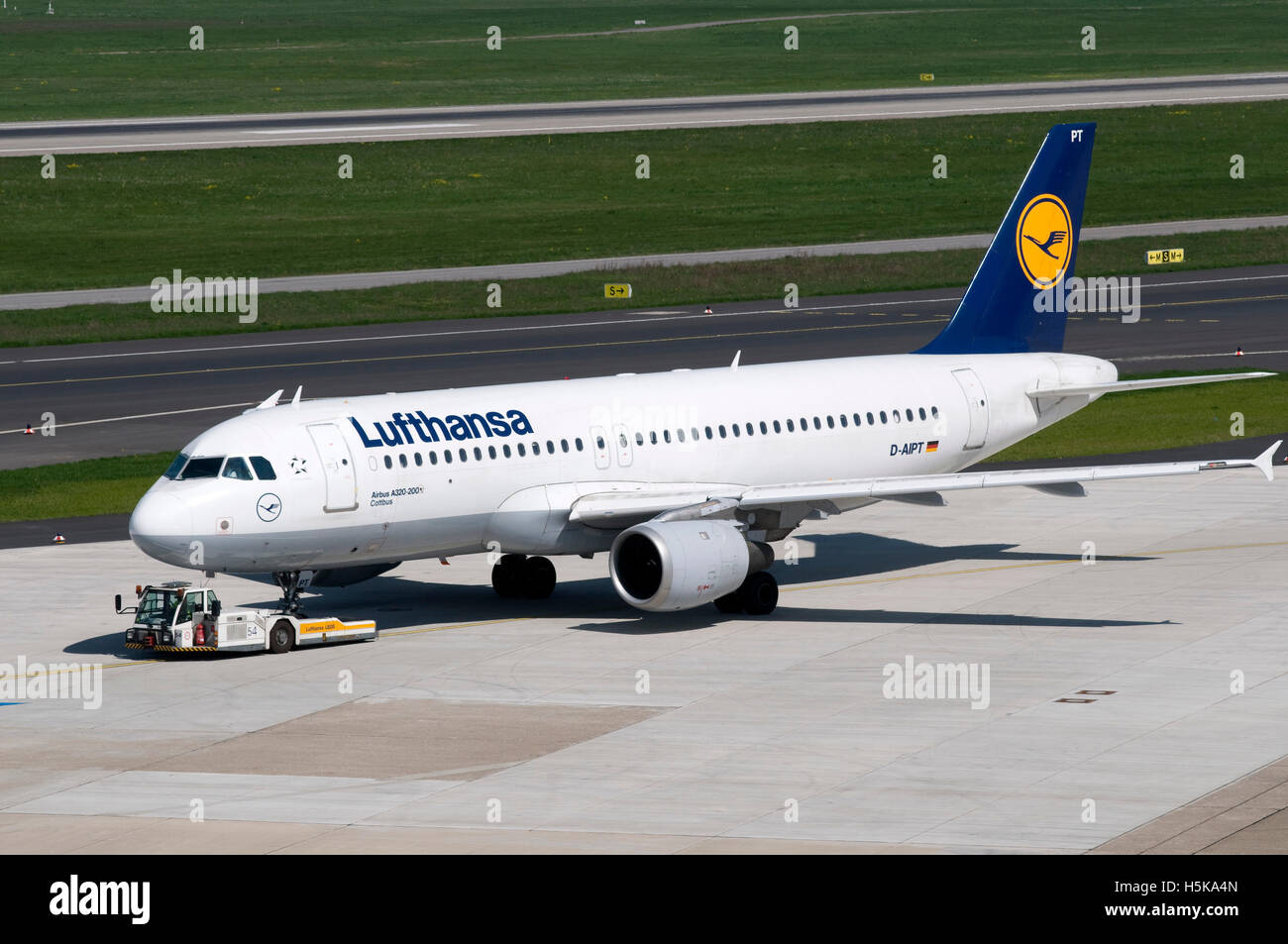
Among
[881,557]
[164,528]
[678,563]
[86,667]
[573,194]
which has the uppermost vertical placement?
[573,194]

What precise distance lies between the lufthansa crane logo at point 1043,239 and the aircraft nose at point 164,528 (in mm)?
22058

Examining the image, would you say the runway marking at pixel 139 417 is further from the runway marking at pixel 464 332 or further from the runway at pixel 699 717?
the runway at pixel 699 717

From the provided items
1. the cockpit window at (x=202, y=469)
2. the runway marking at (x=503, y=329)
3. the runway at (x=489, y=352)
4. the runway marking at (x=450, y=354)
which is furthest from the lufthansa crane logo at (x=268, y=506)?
the runway marking at (x=503, y=329)

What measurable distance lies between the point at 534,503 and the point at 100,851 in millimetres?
15987

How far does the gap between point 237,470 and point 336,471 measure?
6.10 ft

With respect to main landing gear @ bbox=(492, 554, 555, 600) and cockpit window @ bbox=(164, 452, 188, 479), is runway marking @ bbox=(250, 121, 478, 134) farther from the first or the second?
cockpit window @ bbox=(164, 452, 188, 479)

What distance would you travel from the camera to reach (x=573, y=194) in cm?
12144

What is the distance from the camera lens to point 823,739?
33594mm

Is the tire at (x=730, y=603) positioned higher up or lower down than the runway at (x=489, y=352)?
lower down

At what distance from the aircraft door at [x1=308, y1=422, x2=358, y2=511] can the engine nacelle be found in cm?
535

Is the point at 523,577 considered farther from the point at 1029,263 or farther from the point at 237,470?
the point at 1029,263

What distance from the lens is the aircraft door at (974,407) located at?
48.9 m

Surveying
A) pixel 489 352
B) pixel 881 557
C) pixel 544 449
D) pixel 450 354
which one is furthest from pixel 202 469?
pixel 489 352

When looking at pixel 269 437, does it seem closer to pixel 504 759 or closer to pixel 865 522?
pixel 504 759
